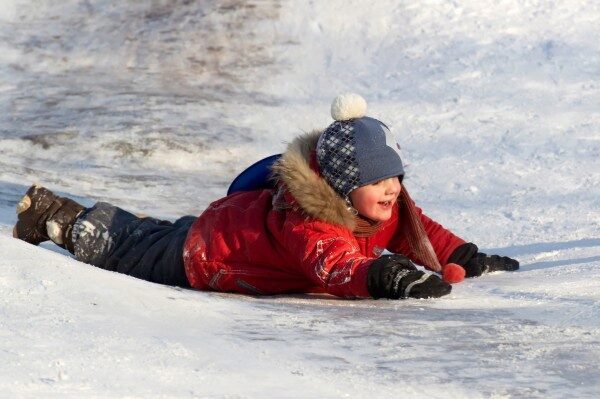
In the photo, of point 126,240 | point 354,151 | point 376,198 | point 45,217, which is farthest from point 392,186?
point 45,217

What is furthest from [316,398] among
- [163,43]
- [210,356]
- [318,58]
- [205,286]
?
[163,43]

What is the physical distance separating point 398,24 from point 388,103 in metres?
1.22

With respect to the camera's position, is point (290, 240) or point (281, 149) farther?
point (281, 149)

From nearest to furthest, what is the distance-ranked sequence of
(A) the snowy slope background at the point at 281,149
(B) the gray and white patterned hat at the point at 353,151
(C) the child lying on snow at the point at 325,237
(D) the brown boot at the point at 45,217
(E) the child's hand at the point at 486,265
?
(A) the snowy slope background at the point at 281,149, (C) the child lying on snow at the point at 325,237, (B) the gray and white patterned hat at the point at 353,151, (E) the child's hand at the point at 486,265, (D) the brown boot at the point at 45,217

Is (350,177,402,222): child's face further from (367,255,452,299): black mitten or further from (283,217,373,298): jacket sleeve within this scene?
(367,255,452,299): black mitten

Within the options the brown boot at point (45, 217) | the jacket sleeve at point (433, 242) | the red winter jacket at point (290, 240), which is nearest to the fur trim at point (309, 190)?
the red winter jacket at point (290, 240)

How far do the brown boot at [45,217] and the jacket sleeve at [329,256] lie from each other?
52.2 inches

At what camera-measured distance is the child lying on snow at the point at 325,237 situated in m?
3.73

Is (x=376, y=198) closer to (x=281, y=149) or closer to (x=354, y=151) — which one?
(x=354, y=151)

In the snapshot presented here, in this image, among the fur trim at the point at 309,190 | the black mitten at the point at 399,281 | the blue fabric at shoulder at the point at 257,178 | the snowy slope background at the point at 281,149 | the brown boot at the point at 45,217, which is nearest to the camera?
the snowy slope background at the point at 281,149

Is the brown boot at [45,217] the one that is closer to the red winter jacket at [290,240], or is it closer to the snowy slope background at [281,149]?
the snowy slope background at [281,149]

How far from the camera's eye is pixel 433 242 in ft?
15.1

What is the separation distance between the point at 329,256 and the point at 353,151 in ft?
1.50

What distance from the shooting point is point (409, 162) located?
22.0ft
